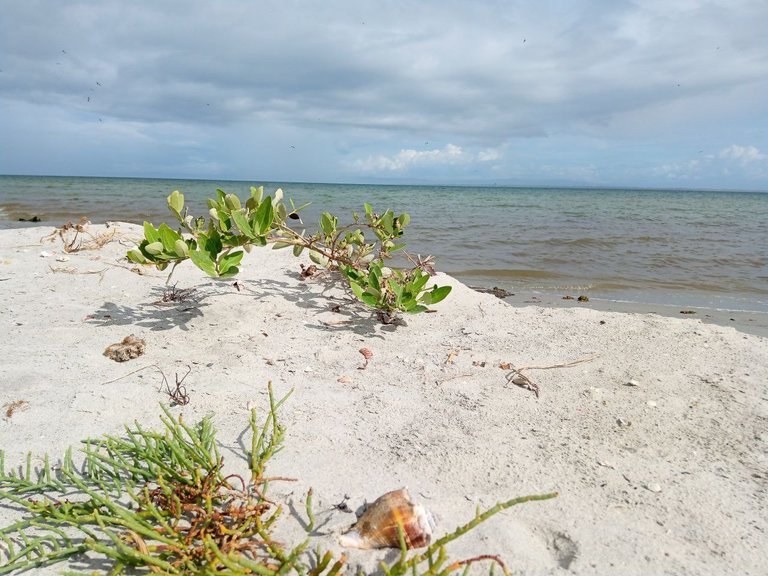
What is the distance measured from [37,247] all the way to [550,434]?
4.28m

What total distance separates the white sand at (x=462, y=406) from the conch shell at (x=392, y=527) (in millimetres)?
34

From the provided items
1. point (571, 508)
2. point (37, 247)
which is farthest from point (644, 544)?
point (37, 247)

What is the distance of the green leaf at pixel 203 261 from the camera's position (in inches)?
89.7

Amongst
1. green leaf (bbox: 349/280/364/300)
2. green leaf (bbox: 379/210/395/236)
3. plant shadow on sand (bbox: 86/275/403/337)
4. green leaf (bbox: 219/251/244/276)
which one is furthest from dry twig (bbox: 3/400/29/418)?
green leaf (bbox: 379/210/395/236)

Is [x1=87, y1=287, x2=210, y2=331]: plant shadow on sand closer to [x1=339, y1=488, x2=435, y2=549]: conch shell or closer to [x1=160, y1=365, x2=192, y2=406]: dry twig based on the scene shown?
[x1=160, y1=365, x2=192, y2=406]: dry twig

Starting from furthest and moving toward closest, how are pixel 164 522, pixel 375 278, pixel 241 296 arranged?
1. pixel 241 296
2. pixel 375 278
3. pixel 164 522

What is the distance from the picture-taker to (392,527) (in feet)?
3.85

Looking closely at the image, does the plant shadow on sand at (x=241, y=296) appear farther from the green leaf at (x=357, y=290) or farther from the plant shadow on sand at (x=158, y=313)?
the green leaf at (x=357, y=290)

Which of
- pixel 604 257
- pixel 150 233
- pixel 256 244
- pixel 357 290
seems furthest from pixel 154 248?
pixel 604 257

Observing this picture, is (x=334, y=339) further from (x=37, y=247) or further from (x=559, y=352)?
(x=37, y=247)

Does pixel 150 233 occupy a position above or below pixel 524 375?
above

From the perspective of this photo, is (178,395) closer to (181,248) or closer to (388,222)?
(181,248)

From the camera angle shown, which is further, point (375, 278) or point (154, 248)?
point (375, 278)

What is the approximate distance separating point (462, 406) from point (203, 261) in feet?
4.39
